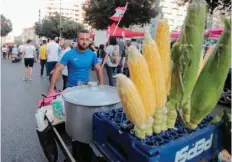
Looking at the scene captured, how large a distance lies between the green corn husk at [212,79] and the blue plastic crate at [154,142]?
10 centimetres

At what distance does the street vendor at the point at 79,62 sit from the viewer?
3.05 metres

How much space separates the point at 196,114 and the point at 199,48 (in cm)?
33

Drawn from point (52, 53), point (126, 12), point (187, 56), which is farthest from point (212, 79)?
point (126, 12)

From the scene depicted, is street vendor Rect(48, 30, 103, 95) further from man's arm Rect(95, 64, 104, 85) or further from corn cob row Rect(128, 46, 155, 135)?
corn cob row Rect(128, 46, 155, 135)

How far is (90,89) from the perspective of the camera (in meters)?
1.97

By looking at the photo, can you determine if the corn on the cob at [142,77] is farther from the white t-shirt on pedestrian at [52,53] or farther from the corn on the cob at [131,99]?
the white t-shirt on pedestrian at [52,53]

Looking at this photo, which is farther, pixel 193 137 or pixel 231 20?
pixel 193 137

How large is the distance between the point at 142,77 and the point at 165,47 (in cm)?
23

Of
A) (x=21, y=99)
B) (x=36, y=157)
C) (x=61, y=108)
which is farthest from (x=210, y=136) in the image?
(x=21, y=99)

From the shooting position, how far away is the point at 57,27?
5103 cm

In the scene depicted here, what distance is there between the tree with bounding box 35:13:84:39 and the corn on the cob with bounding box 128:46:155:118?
4757 centimetres

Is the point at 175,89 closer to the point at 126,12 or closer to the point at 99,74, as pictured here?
the point at 99,74

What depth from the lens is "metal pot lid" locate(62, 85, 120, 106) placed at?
1.72 m

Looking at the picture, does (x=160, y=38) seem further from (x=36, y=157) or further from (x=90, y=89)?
(x=36, y=157)
